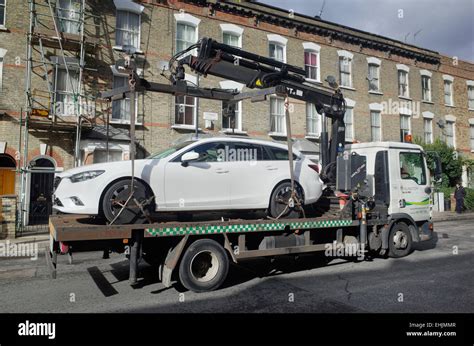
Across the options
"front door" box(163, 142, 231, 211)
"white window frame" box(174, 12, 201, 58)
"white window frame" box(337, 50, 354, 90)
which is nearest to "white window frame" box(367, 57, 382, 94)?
"white window frame" box(337, 50, 354, 90)

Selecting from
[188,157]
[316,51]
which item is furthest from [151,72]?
[188,157]

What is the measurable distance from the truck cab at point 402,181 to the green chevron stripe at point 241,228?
1583 millimetres

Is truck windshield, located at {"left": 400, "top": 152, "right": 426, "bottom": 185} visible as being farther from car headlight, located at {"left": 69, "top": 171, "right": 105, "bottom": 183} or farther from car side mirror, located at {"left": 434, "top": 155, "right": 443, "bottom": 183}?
car headlight, located at {"left": 69, "top": 171, "right": 105, "bottom": 183}

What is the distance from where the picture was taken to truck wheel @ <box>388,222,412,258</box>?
8242 millimetres

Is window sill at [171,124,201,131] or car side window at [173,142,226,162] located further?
window sill at [171,124,201,131]

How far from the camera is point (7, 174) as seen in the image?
45.6 ft

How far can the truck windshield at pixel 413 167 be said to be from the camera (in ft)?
28.4

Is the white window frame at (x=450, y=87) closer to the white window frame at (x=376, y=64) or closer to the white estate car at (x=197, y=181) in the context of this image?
the white window frame at (x=376, y=64)

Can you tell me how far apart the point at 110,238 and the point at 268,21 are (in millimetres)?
16779

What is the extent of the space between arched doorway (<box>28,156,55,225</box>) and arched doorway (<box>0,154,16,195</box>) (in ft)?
2.22

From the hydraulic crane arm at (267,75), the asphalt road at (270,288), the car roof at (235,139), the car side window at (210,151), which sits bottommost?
the asphalt road at (270,288)

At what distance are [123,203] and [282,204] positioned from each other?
9.71 ft

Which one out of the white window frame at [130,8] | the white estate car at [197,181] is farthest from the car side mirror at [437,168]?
the white window frame at [130,8]

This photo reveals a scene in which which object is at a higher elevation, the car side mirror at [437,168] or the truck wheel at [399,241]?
the car side mirror at [437,168]
